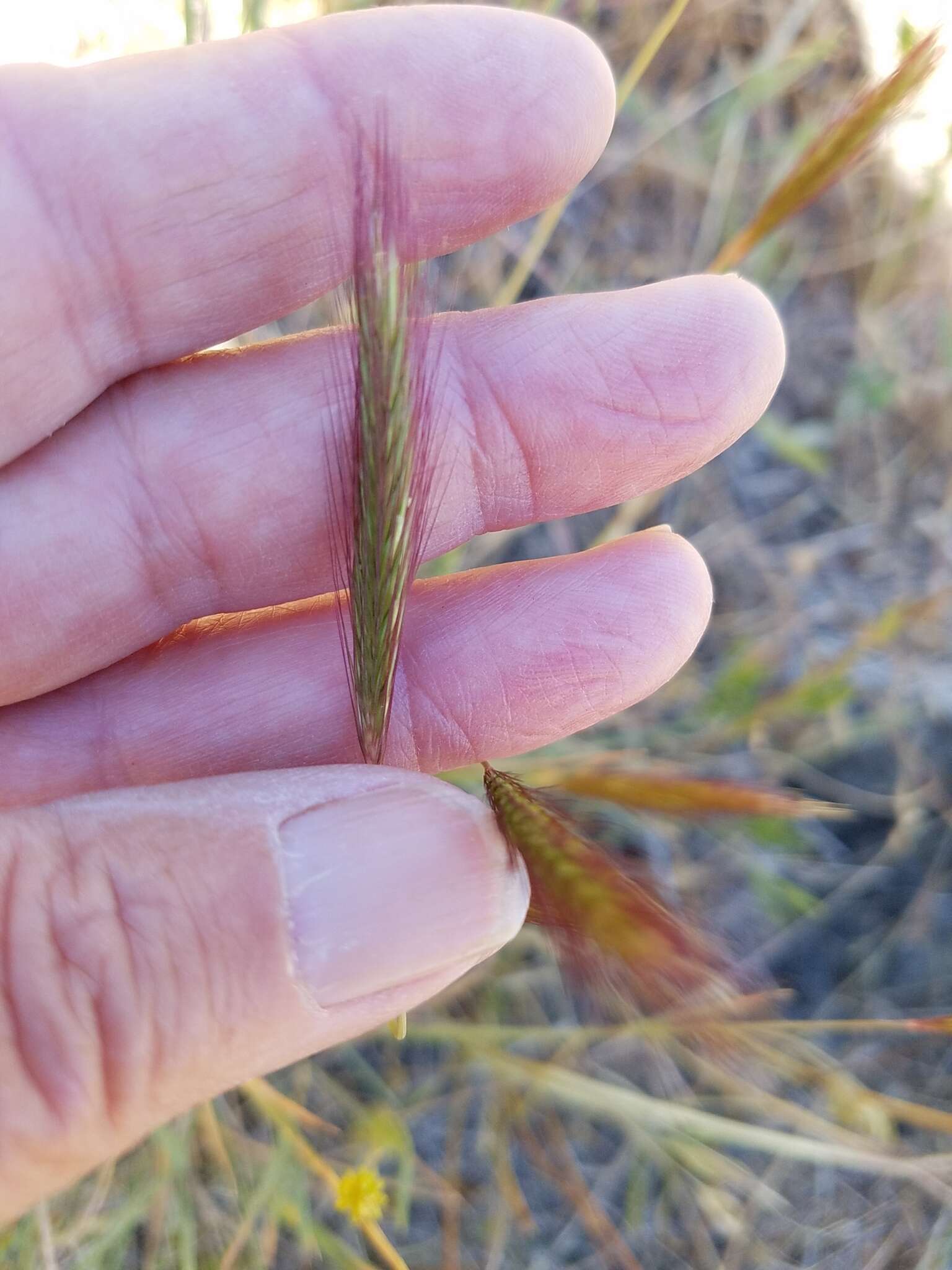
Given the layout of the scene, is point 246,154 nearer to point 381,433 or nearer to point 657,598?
point 381,433

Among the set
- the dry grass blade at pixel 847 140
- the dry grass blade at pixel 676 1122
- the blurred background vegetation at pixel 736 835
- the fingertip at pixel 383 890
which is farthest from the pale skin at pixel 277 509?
the dry grass blade at pixel 676 1122

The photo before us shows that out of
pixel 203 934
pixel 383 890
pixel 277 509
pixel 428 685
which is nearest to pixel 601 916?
pixel 383 890

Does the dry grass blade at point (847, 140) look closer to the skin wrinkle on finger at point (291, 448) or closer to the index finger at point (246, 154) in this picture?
the skin wrinkle on finger at point (291, 448)

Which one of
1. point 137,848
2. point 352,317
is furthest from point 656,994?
point 352,317

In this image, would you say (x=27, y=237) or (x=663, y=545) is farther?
(x=663, y=545)

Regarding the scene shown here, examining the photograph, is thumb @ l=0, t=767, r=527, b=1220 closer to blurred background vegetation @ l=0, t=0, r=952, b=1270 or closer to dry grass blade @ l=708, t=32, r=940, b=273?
blurred background vegetation @ l=0, t=0, r=952, b=1270

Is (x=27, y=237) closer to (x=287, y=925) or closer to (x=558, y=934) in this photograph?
(x=287, y=925)

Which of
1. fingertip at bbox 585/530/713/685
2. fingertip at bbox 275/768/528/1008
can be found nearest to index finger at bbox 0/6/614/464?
fingertip at bbox 585/530/713/685

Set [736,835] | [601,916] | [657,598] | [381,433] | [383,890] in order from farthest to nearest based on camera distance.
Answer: [736,835] < [657,598] < [383,890] < [381,433] < [601,916]
